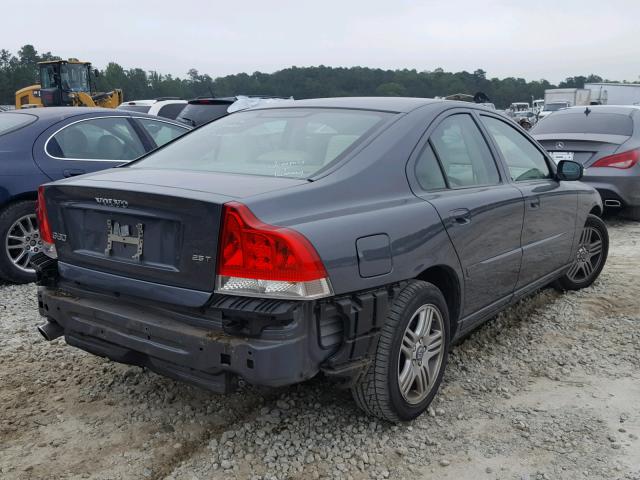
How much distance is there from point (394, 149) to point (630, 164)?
5.70 meters

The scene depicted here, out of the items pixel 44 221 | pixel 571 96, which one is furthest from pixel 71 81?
pixel 571 96

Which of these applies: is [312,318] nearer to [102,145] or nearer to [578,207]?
[578,207]

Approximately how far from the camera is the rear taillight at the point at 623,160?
764cm

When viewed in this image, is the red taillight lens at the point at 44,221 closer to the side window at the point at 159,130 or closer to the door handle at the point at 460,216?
the door handle at the point at 460,216

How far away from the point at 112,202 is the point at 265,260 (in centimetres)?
82

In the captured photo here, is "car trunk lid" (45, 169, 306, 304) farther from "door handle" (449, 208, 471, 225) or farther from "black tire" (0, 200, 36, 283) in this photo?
"black tire" (0, 200, 36, 283)

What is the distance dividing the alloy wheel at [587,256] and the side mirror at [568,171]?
30.5 inches

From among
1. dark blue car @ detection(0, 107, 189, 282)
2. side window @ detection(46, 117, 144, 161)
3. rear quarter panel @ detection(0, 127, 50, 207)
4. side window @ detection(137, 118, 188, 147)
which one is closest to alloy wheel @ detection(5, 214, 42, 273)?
dark blue car @ detection(0, 107, 189, 282)

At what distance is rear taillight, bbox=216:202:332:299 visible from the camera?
8.00 ft

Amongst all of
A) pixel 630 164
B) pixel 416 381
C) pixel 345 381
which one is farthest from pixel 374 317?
pixel 630 164

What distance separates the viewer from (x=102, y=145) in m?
5.97

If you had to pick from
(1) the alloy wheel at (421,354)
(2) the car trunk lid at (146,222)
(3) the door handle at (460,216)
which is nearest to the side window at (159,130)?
(2) the car trunk lid at (146,222)

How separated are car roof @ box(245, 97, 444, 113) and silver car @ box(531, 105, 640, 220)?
4486mm

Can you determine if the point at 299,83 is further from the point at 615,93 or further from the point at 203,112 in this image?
the point at 203,112
